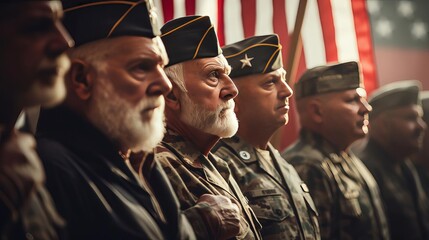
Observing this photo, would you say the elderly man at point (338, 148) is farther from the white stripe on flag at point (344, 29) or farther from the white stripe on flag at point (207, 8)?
the white stripe on flag at point (344, 29)

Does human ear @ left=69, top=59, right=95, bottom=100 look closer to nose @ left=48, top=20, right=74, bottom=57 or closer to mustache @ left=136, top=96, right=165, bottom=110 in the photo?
mustache @ left=136, top=96, right=165, bottom=110

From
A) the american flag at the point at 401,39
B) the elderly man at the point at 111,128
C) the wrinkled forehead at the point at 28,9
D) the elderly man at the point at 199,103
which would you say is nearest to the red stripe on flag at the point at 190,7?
the elderly man at the point at 199,103

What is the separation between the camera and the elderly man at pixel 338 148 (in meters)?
4.05

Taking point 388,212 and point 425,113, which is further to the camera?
point 425,113

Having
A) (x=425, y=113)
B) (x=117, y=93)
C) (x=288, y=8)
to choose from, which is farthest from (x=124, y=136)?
(x=425, y=113)

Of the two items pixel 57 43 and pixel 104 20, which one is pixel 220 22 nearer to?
pixel 104 20

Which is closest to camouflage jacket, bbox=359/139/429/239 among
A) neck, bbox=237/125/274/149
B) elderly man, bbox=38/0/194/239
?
neck, bbox=237/125/274/149

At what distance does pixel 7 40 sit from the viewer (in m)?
1.64

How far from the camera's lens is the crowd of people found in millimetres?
1701

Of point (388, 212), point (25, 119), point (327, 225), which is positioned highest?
point (25, 119)

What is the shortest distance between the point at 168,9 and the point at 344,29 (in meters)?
1.66

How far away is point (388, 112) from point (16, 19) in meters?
4.16

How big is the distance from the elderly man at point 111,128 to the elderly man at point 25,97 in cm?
17

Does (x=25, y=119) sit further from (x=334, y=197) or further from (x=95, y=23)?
(x=334, y=197)
